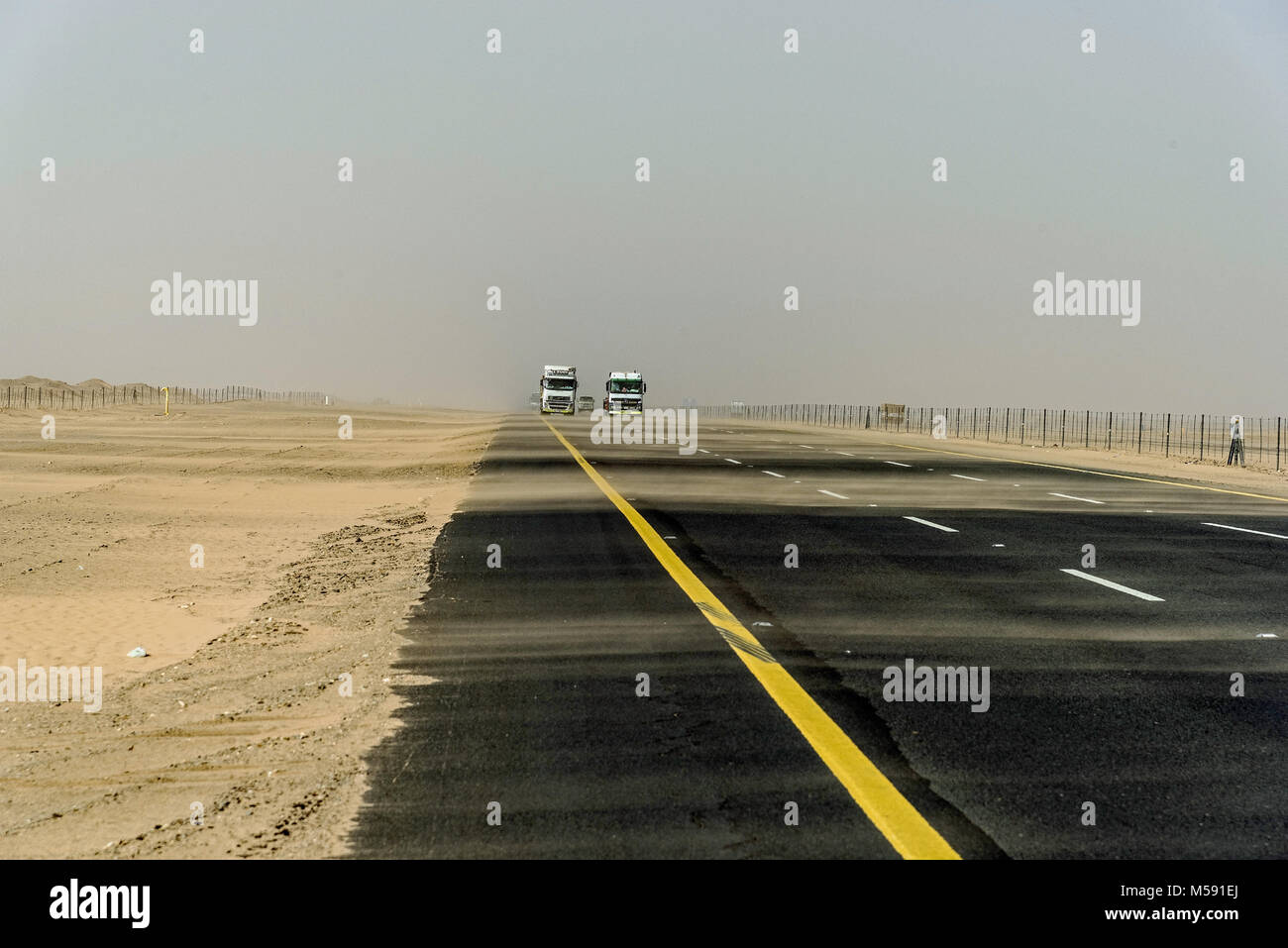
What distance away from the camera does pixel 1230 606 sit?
40.5 feet

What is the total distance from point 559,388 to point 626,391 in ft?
28.9

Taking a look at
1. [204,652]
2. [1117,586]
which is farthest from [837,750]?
[1117,586]

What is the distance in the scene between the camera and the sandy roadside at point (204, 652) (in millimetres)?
6367

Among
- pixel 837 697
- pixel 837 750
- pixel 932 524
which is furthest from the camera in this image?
pixel 932 524

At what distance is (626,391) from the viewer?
95188mm

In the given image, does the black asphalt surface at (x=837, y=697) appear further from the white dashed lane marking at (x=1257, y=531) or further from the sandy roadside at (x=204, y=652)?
the sandy roadside at (x=204, y=652)

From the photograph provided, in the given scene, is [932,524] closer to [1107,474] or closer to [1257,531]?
[1257,531]

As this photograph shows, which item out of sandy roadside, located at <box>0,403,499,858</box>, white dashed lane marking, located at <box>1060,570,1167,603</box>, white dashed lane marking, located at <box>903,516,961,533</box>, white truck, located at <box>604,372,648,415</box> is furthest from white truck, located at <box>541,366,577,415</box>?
white dashed lane marking, located at <box>1060,570,1167,603</box>

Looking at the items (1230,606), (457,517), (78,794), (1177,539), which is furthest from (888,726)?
(457,517)

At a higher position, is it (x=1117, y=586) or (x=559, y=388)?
(x=559, y=388)

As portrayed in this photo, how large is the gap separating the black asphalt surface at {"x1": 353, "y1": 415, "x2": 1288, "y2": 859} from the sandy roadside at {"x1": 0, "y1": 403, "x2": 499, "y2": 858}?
0.44 m

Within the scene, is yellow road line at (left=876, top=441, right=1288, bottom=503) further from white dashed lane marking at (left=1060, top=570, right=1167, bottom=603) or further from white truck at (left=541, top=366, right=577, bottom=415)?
white truck at (left=541, top=366, right=577, bottom=415)
